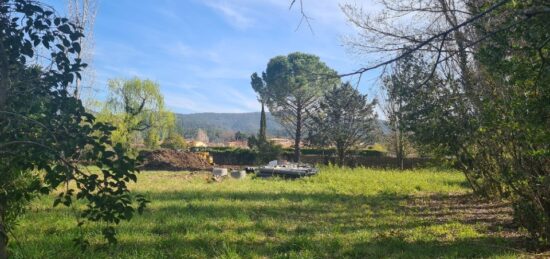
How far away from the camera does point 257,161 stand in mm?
37688

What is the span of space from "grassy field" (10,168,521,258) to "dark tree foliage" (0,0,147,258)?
1260mm

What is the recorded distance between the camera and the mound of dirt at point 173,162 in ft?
86.7

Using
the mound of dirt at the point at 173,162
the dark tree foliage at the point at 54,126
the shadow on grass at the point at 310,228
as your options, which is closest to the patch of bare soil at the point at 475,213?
the shadow on grass at the point at 310,228

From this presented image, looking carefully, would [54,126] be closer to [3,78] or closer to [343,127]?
[3,78]

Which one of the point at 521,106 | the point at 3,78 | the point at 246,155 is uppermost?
the point at 521,106

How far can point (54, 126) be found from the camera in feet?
10.0

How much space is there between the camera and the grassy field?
18.1 ft

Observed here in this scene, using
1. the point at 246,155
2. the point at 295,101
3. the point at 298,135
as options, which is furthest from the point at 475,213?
the point at 295,101

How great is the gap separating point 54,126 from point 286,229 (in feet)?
15.5

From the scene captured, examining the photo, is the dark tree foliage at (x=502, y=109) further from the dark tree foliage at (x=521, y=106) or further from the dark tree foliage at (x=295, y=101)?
the dark tree foliage at (x=295, y=101)

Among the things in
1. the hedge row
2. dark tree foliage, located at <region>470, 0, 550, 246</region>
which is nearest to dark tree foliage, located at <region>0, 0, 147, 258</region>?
dark tree foliage, located at <region>470, 0, 550, 246</region>

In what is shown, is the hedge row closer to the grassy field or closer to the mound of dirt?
the mound of dirt

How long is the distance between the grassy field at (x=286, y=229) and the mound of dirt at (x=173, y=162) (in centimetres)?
1479

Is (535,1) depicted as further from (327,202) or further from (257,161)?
(257,161)
